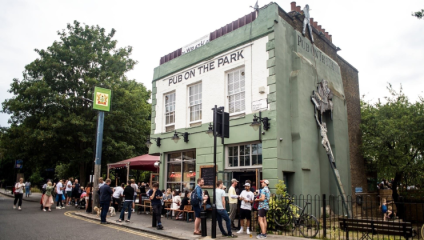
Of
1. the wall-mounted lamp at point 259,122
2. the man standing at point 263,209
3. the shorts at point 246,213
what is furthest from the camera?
the wall-mounted lamp at point 259,122

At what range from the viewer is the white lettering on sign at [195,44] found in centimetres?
1616

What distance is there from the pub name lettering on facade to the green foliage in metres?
8.86

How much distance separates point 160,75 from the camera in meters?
18.3

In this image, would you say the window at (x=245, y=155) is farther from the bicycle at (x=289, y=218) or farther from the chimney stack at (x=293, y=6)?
the chimney stack at (x=293, y=6)

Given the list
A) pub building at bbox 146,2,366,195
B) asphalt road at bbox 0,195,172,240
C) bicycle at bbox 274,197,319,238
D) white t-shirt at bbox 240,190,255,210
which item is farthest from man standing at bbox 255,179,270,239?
asphalt road at bbox 0,195,172,240

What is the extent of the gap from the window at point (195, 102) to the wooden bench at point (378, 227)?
324 inches

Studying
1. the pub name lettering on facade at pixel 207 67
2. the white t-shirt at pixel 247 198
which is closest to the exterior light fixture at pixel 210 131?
the pub name lettering on facade at pixel 207 67

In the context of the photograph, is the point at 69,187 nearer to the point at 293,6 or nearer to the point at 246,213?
the point at 246,213

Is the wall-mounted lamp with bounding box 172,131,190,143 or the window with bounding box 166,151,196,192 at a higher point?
the wall-mounted lamp with bounding box 172,131,190,143

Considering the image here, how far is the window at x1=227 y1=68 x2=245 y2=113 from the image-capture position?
13.9 meters

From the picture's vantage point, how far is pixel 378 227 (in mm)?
8953

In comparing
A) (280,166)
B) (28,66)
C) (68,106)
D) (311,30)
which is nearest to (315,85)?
Result: (311,30)

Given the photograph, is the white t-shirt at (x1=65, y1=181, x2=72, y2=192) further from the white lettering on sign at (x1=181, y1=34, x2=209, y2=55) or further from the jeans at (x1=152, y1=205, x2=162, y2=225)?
the jeans at (x1=152, y1=205, x2=162, y2=225)

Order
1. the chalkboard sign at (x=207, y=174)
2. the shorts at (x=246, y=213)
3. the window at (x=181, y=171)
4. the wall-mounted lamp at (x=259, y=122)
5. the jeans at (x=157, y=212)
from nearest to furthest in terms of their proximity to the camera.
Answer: the shorts at (x=246, y=213) → the jeans at (x=157, y=212) → the wall-mounted lamp at (x=259, y=122) → the chalkboard sign at (x=207, y=174) → the window at (x=181, y=171)
